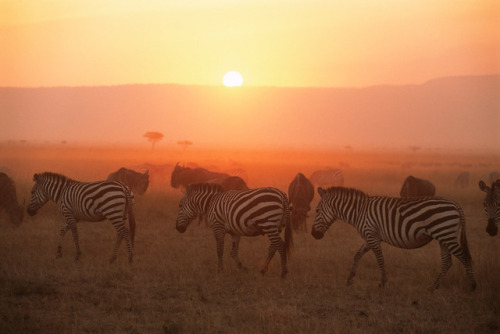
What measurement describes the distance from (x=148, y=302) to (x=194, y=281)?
151 centimetres

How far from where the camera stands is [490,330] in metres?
8.18

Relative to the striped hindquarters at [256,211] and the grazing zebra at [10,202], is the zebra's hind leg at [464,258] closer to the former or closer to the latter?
the striped hindquarters at [256,211]

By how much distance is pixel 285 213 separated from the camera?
10914 mm

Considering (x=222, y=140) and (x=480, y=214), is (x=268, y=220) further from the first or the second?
(x=222, y=140)

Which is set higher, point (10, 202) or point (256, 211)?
point (10, 202)

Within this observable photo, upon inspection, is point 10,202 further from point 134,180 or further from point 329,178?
point 329,178

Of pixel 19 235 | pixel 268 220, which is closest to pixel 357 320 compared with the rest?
pixel 268 220

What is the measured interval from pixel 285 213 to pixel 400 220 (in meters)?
2.32

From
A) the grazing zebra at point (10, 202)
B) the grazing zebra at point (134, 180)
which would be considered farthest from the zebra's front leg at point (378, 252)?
the grazing zebra at point (134, 180)

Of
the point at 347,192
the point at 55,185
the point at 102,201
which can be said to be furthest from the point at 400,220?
the point at 55,185

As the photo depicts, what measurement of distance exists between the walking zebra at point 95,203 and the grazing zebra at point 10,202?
11.1ft

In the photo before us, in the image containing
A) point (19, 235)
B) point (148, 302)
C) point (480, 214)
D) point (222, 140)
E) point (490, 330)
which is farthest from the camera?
point (222, 140)


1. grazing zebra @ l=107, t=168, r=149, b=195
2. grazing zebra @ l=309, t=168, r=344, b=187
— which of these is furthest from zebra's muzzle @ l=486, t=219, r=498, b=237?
grazing zebra @ l=309, t=168, r=344, b=187

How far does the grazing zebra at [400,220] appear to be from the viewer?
952cm
